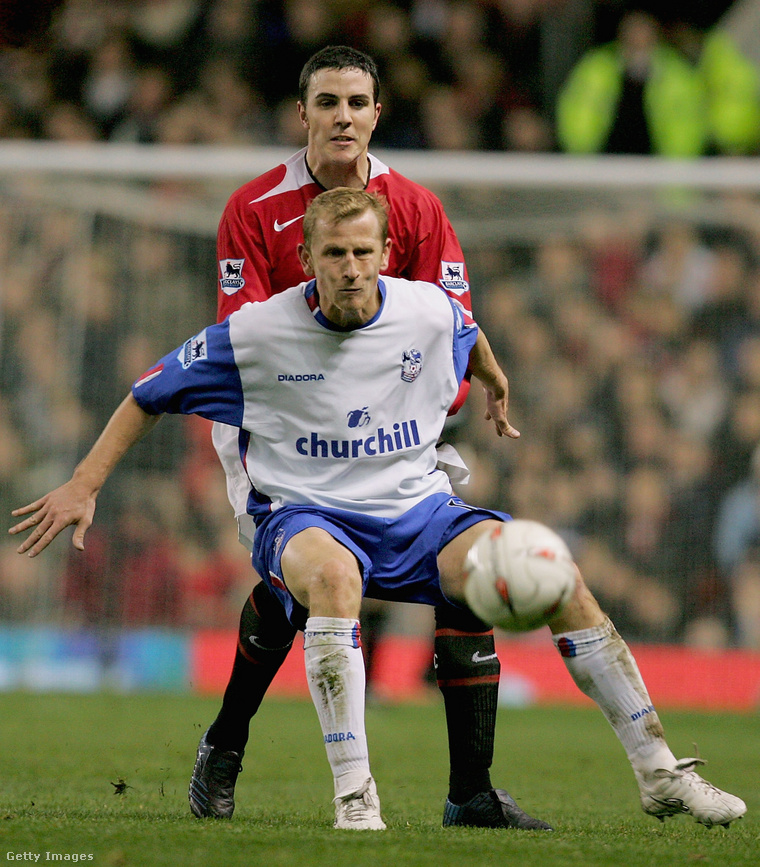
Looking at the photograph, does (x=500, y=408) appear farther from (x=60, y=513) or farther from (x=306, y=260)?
(x=60, y=513)

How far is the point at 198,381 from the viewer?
4.41 m

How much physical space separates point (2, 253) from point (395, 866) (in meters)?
9.02

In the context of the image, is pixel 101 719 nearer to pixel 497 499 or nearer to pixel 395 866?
pixel 497 499

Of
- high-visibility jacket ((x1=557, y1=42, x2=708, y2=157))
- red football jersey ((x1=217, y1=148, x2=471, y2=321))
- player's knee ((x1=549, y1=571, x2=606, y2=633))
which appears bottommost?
player's knee ((x1=549, y1=571, x2=606, y2=633))

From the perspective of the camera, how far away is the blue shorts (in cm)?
432

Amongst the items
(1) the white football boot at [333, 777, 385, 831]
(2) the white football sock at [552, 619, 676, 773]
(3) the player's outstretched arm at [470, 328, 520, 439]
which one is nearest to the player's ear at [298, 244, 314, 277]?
(3) the player's outstretched arm at [470, 328, 520, 439]

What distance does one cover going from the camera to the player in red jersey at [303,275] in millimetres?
4453

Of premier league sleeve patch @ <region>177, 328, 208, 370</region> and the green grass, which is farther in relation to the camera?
premier league sleeve patch @ <region>177, 328, 208, 370</region>

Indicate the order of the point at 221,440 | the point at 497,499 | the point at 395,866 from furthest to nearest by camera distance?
1. the point at 497,499
2. the point at 221,440
3. the point at 395,866

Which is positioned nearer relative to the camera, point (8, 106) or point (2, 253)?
point (2, 253)

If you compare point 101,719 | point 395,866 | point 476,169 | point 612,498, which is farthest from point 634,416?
point 395,866

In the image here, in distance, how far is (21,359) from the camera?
11188 millimetres

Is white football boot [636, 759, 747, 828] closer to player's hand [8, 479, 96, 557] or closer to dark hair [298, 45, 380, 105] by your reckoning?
player's hand [8, 479, 96, 557]

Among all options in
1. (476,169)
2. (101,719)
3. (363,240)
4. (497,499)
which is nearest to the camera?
(363,240)
